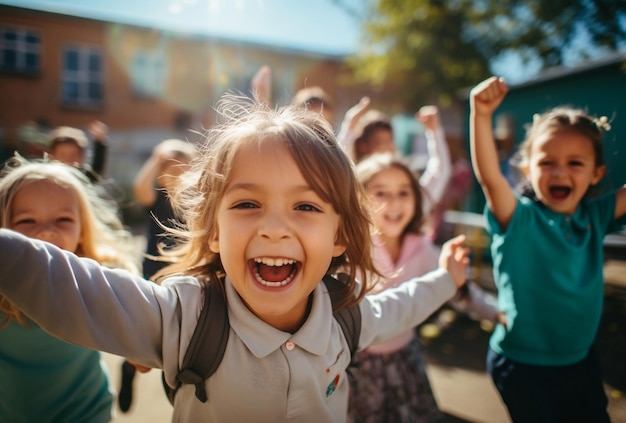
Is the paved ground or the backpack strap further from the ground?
the backpack strap

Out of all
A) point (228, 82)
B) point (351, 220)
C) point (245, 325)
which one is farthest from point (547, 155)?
point (228, 82)

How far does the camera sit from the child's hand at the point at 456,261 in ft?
5.62

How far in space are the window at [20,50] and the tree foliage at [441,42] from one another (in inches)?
502

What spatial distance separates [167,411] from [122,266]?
1.37 metres

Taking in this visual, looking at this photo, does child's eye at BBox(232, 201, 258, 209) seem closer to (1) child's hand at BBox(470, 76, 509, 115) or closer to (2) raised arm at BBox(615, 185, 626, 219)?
(1) child's hand at BBox(470, 76, 509, 115)

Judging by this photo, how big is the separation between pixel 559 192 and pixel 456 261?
0.59 meters

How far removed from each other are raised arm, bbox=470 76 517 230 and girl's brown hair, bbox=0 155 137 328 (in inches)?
69.3

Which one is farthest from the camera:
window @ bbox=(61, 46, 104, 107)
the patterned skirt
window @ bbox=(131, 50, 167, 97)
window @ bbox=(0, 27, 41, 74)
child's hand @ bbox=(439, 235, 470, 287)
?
window @ bbox=(131, 50, 167, 97)

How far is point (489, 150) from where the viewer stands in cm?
172

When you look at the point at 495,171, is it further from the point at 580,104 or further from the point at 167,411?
the point at 167,411

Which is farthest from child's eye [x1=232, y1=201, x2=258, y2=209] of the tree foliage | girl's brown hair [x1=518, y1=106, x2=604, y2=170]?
the tree foliage

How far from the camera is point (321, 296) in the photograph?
4.60ft

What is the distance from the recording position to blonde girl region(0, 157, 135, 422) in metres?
1.50

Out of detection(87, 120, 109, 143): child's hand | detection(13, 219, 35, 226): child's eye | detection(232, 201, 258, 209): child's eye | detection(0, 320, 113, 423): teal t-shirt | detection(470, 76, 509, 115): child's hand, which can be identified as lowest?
detection(0, 320, 113, 423): teal t-shirt
